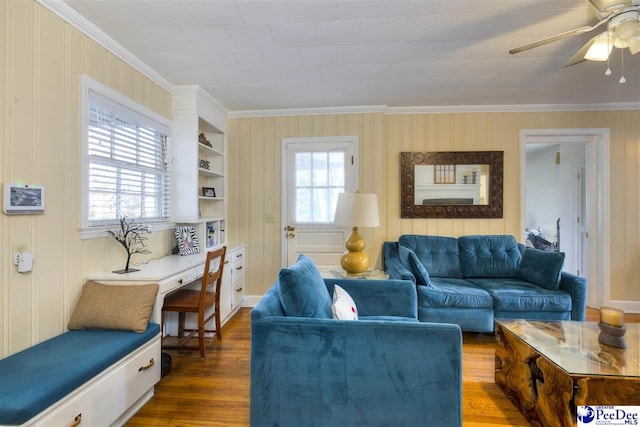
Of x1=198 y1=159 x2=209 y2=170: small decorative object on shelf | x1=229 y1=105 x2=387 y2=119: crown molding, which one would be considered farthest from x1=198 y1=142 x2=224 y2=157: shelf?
x1=229 y1=105 x2=387 y2=119: crown molding

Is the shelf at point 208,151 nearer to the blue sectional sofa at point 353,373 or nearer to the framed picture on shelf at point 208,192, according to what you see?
the framed picture on shelf at point 208,192

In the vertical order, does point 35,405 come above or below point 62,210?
below

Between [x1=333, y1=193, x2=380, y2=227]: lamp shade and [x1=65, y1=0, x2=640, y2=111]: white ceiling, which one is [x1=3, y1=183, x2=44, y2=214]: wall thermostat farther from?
[x1=333, y1=193, x2=380, y2=227]: lamp shade

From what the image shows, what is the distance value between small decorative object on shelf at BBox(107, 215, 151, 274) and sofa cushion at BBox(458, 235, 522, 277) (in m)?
3.19

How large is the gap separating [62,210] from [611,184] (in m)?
5.35

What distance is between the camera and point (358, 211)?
250 cm

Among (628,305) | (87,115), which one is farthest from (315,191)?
(628,305)

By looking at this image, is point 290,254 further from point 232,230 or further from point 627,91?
point 627,91

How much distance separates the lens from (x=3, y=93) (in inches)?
58.3

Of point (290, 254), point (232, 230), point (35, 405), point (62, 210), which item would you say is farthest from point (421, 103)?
point (35, 405)

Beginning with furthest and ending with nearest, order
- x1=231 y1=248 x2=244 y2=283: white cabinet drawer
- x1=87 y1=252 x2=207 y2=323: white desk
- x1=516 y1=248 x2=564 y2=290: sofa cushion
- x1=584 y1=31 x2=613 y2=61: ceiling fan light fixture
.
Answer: x1=231 y1=248 x2=244 y2=283: white cabinet drawer, x1=516 y1=248 x2=564 y2=290: sofa cushion, x1=87 y1=252 x2=207 y2=323: white desk, x1=584 y1=31 x2=613 y2=61: ceiling fan light fixture

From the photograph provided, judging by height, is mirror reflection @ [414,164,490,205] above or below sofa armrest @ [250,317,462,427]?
above

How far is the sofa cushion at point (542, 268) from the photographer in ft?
8.68

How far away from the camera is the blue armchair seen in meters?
1.27
